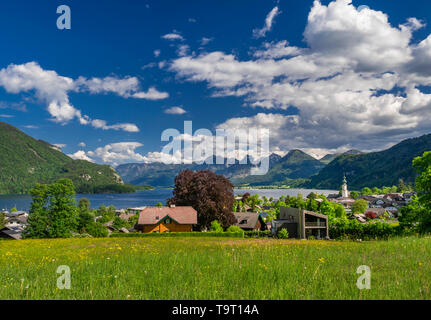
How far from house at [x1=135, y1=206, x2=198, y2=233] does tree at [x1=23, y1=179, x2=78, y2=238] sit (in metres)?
12.5

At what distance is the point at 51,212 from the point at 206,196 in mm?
27580

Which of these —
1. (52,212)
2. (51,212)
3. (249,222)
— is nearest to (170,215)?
(52,212)

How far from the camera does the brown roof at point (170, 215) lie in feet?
165

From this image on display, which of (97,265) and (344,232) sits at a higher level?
(97,265)

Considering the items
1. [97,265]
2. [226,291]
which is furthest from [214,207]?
[226,291]

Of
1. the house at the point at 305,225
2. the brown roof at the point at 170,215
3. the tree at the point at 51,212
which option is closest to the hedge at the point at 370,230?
the house at the point at 305,225

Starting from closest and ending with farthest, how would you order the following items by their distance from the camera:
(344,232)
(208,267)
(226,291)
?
(226,291), (208,267), (344,232)

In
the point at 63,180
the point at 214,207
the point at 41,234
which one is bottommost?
the point at 41,234

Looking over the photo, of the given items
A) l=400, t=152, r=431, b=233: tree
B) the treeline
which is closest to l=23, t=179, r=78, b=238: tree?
the treeline

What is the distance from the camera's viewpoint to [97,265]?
384 inches

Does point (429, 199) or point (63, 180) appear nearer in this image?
point (429, 199)

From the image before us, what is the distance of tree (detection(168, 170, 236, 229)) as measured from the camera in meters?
51.0

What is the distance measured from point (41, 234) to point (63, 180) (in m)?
9.81
